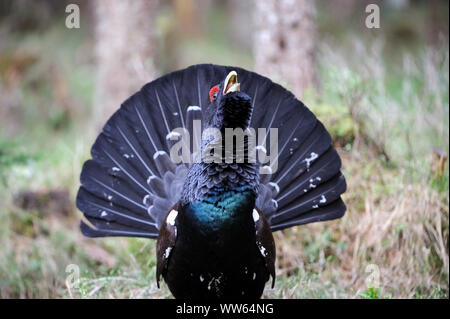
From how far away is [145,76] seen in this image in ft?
17.4

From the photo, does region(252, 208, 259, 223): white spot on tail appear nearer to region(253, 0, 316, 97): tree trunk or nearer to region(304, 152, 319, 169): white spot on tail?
region(304, 152, 319, 169): white spot on tail

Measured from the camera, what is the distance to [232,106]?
8.54ft

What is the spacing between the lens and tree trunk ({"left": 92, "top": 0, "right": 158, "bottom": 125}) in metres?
7.05

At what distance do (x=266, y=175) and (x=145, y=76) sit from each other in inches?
91.8

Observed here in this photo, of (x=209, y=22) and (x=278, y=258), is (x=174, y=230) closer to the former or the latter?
(x=278, y=258)

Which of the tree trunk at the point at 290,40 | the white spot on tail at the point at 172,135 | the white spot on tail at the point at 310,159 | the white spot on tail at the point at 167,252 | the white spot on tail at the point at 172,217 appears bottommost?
the white spot on tail at the point at 167,252

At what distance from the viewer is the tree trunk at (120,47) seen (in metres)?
7.05

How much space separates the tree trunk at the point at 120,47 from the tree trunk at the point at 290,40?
2.34m

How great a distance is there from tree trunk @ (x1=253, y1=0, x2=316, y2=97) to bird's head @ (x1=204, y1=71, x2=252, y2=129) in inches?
101

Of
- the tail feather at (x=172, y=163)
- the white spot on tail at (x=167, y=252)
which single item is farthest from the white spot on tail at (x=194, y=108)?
the white spot on tail at (x=167, y=252)

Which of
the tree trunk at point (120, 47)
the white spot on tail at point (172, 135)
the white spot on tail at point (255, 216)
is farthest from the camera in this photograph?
the tree trunk at point (120, 47)

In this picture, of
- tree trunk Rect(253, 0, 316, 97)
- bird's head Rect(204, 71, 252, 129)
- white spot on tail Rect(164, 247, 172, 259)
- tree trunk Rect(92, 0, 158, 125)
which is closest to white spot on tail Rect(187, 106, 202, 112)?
bird's head Rect(204, 71, 252, 129)

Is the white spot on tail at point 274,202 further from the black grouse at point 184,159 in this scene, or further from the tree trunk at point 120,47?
the tree trunk at point 120,47
